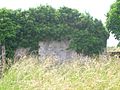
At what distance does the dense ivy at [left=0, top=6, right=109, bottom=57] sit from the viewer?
11.3 metres

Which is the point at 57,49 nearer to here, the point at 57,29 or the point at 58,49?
the point at 58,49

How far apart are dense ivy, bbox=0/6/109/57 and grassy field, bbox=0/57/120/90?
476cm

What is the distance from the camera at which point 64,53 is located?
11891 mm

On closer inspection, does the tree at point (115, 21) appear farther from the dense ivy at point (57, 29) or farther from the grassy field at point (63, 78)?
the grassy field at point (63, 78)

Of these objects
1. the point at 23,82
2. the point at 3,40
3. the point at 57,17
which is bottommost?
the point at 23,82

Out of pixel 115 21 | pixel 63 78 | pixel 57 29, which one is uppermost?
pixel 115 21

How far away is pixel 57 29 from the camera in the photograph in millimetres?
11703

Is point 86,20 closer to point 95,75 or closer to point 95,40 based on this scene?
point 95,40

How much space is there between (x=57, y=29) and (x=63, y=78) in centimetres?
662

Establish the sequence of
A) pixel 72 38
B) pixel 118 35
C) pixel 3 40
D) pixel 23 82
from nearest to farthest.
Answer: pixel 23 82
pixel 3 40
pixel 72 38
pixel 118 35

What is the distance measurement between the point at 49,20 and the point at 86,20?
123 cm

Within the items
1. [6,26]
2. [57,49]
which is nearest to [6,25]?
[6,26]

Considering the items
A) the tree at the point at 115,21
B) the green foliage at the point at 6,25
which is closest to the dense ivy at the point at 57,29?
the green foliage at the point at 6,25

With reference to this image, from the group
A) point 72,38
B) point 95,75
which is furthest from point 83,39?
point 95,75
